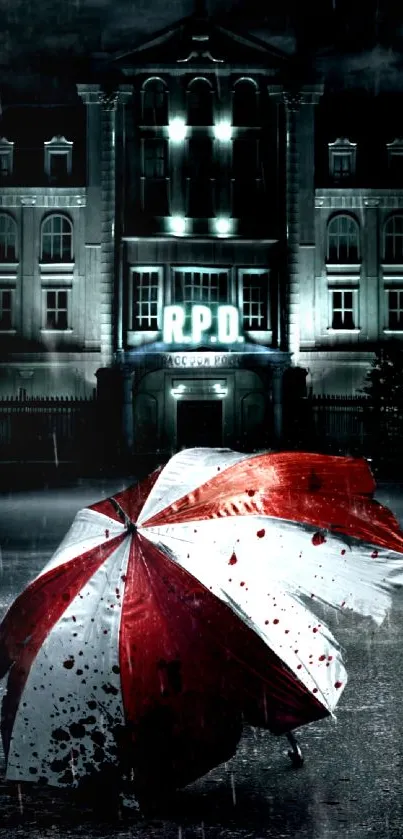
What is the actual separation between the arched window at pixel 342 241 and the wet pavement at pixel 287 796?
39.2 meters

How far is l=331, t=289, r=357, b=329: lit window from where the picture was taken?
148ft

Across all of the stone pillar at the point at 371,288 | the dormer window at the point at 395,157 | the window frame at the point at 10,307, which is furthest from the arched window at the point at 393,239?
→ the window frame at the point at 10,307

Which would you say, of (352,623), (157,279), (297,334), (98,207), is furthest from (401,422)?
(352,623)

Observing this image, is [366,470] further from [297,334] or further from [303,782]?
[297,334]

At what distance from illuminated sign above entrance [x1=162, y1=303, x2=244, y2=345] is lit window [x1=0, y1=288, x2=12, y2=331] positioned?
6301 millimetres

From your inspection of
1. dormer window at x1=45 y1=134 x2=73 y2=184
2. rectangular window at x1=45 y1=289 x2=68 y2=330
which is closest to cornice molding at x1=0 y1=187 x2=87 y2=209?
dormer window at x1=45 y1=134 x2=73 y2=184

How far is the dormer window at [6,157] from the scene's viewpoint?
153 feet

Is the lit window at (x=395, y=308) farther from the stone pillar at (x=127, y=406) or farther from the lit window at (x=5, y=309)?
the lit window at (x=5, y=309)

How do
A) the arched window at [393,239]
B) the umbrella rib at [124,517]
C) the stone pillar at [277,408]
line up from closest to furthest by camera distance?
the umbrella rib at [124,517]
the stone pillar at [277,408]
the arched window at [393,239]

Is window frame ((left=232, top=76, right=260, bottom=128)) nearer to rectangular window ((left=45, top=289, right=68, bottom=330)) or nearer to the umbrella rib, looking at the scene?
rectangular window ((left=45, top=289, right=68, bottom=330))

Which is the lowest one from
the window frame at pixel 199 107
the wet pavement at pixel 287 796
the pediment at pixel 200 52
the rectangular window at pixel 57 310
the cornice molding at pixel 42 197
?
the wet pavement at pixel 287 796

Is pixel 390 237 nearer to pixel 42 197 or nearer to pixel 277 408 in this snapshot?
pixel 277 408

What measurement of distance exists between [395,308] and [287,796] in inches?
1643

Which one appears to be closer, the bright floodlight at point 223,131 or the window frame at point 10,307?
the bright floodlight at point 223,131
